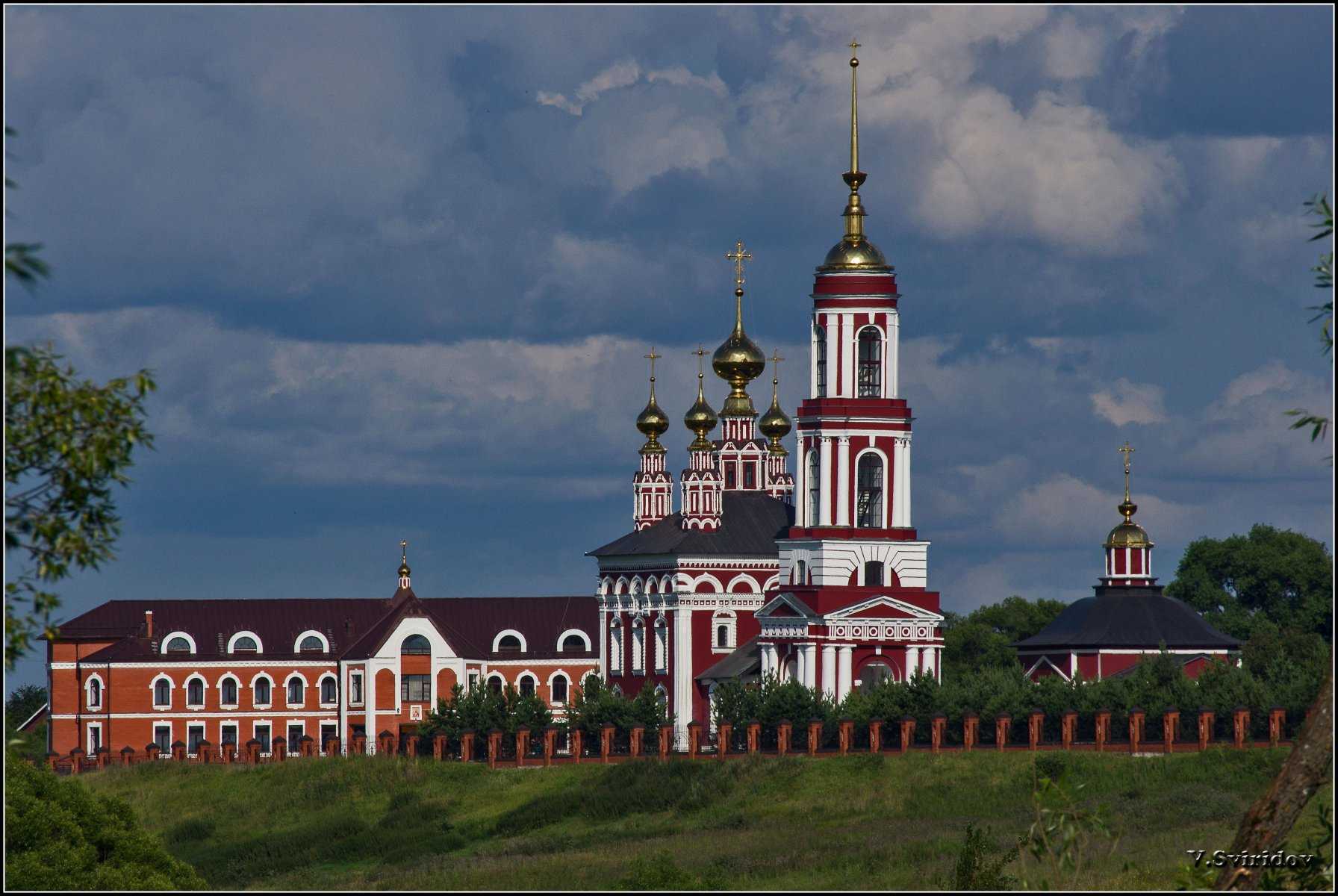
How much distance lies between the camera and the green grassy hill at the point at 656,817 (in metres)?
43.4

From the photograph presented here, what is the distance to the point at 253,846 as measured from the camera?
60.2m

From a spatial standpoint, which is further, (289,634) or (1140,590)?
(289,634)

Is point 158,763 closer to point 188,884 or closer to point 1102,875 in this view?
point 188,884

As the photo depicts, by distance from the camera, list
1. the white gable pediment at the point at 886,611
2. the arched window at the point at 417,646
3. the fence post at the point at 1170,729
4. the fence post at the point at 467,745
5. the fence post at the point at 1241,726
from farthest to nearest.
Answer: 1. the arched window at the point at 417,646
2. the white gable pediment at the point at 886,611
3. the fence post at the point at 467,745
4. the fence post at the point at 1170,729
5. the fence post at the point at 1241,726

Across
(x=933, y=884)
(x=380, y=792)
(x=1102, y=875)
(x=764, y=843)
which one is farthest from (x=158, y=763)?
(x=1102, y=875)

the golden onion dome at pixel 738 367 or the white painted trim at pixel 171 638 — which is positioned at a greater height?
the golden onion dome at pixel 738 367

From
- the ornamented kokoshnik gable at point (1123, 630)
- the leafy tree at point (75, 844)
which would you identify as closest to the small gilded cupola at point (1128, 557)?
the ornamented kokoshnik gable at point (1123, 630)

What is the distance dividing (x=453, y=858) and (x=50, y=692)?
4131 centimetres

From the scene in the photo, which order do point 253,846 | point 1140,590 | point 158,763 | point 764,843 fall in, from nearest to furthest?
point 764,843 → point 253,846 → point 158,763 → point 1140,590

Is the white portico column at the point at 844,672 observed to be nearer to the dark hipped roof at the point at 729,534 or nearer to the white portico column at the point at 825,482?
the white portico column at the point at 825,482

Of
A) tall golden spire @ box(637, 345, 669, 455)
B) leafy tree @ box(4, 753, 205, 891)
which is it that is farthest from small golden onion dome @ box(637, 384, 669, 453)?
leafy tree @ box(4, 753, 205, 891)

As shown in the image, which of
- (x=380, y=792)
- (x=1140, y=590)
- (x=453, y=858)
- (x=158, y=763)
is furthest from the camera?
(x=1140, y=590)

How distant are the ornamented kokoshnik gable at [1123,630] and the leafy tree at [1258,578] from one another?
20.2 metres

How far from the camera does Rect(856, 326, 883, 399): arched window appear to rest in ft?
243
